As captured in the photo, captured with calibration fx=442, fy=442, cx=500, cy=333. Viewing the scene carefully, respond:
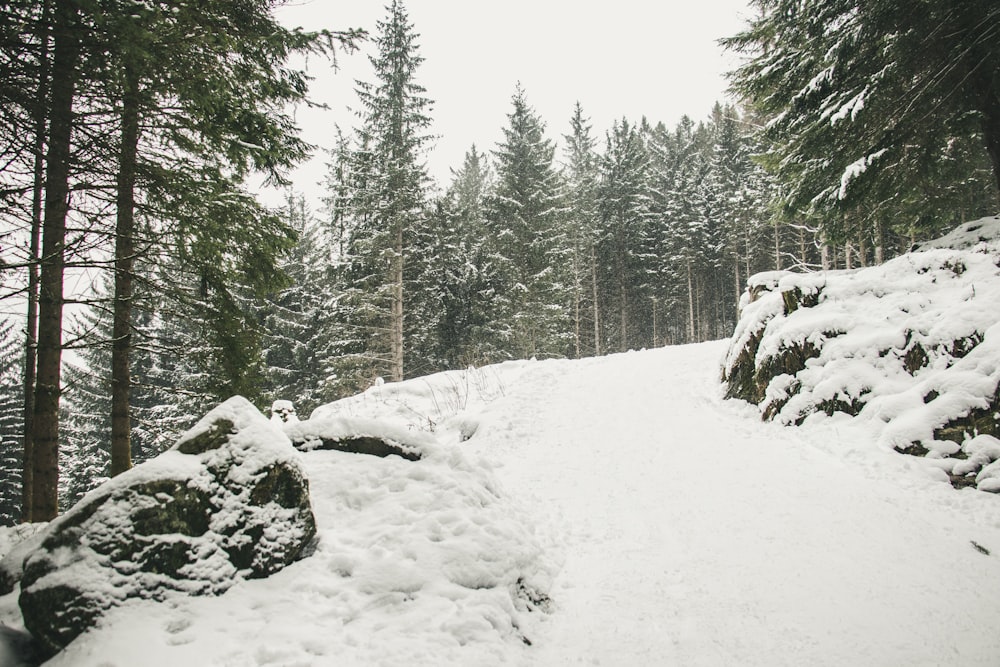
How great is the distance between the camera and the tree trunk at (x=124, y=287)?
4762 millimetres

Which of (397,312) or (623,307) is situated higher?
(623,307)

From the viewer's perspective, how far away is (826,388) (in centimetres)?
711

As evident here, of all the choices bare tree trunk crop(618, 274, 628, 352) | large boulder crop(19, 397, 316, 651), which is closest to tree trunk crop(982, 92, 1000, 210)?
large boulder crop(19, 397, 316, 651)

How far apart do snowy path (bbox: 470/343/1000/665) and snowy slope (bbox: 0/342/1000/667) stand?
0.02 meters

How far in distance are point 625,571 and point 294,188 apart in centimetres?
1315

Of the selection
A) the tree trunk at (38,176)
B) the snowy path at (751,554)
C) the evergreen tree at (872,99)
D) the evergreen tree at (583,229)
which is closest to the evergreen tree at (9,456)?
the tree trunk at (38,176)

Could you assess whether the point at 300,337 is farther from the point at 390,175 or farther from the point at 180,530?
the point at 180,530

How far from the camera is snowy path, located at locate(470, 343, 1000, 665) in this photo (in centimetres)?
322

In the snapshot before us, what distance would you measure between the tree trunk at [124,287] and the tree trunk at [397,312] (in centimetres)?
1230

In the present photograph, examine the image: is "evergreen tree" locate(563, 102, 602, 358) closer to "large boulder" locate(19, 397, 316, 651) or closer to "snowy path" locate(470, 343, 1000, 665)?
"snowy path" locate(470, 343, 1000, 665)

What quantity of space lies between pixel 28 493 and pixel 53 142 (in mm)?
4822

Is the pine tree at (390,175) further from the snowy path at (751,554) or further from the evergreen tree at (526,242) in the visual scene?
the snowy path at (751,554)

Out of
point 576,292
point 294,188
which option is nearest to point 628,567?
point 294,188

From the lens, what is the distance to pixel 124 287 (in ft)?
17.7
